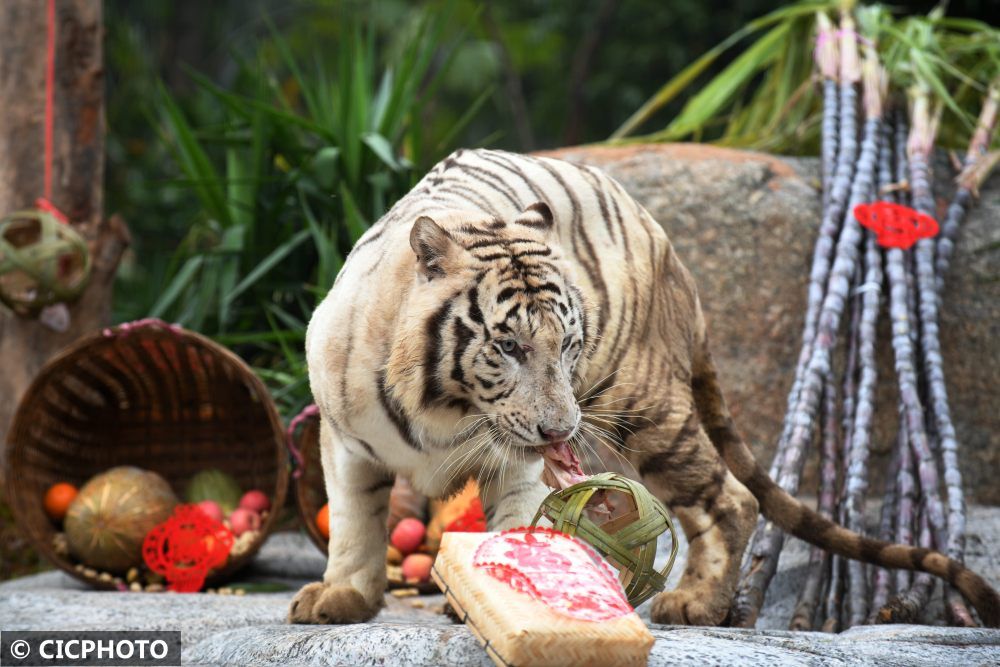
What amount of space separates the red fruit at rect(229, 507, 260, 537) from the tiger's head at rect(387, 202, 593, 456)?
6.16 ft

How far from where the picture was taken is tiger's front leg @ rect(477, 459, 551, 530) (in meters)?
2.78

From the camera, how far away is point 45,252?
426 centimetres

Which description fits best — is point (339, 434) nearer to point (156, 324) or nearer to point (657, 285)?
point (657, 285)

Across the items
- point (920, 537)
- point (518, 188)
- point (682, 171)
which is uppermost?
point (518, 188)

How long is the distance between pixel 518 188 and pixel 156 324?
160cm

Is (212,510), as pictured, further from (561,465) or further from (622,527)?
(622,527)

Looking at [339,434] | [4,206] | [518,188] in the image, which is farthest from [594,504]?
[4,206]

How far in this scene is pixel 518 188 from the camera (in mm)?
2947

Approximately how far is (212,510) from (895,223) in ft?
8.84

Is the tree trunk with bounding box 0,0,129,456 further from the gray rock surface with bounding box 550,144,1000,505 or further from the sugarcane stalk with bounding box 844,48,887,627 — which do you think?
the sugarcane stalk with bounding box 844,48,887,627

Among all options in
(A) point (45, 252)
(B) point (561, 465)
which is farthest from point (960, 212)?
(A) point (45, 252)

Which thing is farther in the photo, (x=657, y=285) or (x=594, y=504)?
(x=657, y=285)

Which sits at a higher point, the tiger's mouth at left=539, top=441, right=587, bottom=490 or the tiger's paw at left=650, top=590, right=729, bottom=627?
the tiger's mouth at left=539, top=441, right=587, bottom=490

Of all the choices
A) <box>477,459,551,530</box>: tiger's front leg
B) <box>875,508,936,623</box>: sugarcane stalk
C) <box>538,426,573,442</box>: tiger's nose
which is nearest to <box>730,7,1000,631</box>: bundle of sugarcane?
<box>875,508,936,623</box>: sugarcane stalk
